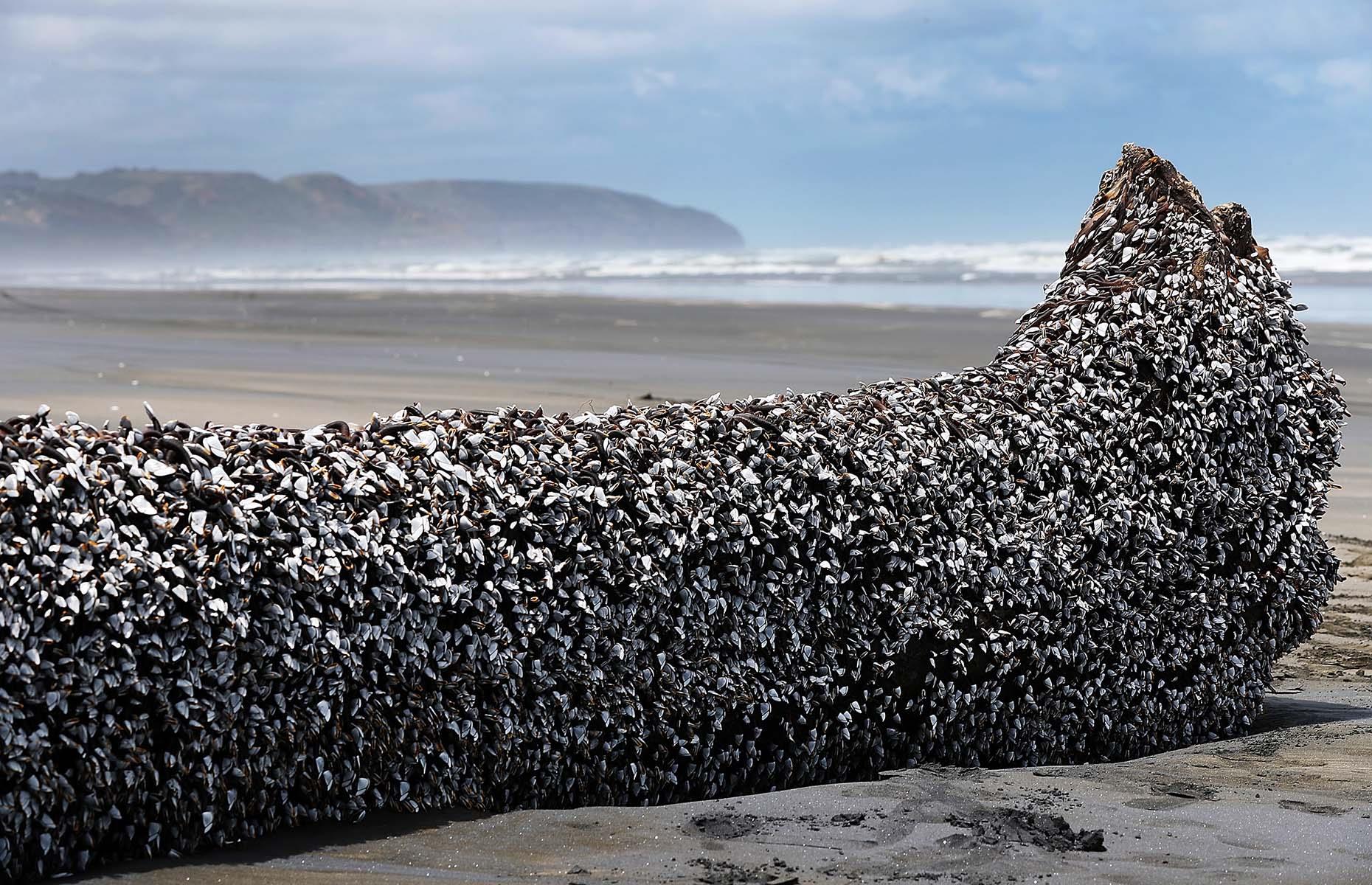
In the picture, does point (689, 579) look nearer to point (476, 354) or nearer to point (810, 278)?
point (476, 354)

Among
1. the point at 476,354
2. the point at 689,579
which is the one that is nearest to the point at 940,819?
the point at 689,579

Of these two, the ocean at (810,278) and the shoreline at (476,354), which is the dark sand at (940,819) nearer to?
the shoreline at (476,354)

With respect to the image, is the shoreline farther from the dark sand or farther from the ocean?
the ocean

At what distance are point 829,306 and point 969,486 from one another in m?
30.3

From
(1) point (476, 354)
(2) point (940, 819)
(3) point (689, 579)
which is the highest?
(1) point (476, 354)

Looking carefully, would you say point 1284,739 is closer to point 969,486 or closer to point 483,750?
point 969,486

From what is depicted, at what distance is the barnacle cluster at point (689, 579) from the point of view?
3.41 metres

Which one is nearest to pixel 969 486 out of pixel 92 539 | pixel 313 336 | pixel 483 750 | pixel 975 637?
pixel 975 637

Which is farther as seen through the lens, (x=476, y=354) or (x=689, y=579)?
(x=476, y=354)

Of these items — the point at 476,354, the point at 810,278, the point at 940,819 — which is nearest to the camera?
the point at 940,819

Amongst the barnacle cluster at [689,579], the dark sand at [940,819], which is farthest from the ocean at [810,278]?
the barnacle cluster at [689,579]

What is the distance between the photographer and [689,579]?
421cm

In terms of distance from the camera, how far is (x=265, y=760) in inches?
143

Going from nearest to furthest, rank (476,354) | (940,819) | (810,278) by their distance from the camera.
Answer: (940,819) < (476,354) < (810,278)
